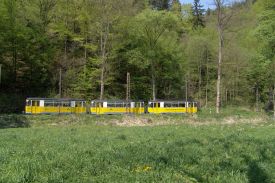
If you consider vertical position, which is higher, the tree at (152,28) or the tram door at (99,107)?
the tree at (152,28)

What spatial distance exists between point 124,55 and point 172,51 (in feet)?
31.5

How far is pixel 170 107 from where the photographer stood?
5238 cm

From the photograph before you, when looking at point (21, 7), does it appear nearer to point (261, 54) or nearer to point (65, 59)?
point (65, 59)

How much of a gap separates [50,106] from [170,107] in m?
16.7

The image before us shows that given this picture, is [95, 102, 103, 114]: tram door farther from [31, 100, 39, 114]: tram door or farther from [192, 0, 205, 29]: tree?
[192, 0, 205, 29]: tree

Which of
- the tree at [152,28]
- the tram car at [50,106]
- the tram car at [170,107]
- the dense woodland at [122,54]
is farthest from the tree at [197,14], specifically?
the tram car at [50,106]

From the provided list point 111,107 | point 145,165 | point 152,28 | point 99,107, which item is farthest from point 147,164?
point 152,28

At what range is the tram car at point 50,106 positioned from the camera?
143 ft

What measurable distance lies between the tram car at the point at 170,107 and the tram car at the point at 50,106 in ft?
34.6

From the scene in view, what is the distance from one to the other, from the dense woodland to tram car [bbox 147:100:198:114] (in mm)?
4296

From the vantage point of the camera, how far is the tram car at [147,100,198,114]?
5141 cm

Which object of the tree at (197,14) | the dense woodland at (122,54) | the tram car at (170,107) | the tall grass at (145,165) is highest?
the tree at (197,14)

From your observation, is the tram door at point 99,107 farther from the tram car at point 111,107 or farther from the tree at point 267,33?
the tree at point 267,33

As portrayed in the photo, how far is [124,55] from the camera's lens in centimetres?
6072
